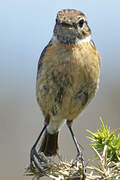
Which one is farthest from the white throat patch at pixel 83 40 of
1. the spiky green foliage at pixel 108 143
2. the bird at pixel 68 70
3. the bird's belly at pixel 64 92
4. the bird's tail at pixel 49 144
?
the spiky green foliage at pixel 108 143

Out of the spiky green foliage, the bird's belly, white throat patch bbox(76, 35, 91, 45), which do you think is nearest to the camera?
the spiky green foliage

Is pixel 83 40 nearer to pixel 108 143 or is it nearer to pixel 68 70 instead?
pixel 68 70

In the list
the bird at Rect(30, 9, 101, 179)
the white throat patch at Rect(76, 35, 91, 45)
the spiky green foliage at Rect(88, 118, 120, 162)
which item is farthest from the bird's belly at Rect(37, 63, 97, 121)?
the spiky green foliage at Rect(88, 118, 120, 162)

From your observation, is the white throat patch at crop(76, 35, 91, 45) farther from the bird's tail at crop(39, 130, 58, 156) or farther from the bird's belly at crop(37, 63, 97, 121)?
the bird's tail at crop(39, 130, 58, 156)

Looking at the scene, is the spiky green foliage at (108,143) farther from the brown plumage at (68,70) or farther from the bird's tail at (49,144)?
the bird's tail at (49,144)

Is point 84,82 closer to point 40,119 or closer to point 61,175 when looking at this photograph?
point 61,175
